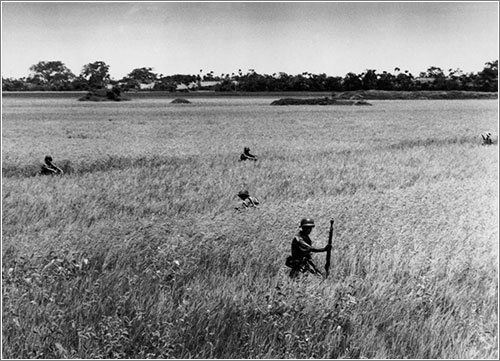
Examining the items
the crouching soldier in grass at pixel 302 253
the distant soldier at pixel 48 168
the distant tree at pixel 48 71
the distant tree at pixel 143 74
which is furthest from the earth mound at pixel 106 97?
the crouching soldier in grass at pixel 302 253

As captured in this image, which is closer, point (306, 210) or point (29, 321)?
point (29, 321)

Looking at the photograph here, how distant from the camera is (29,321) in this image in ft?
17.7

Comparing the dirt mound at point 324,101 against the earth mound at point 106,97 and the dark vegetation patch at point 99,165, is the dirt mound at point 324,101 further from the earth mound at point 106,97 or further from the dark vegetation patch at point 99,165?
the dark vegetation patch at point 99,165

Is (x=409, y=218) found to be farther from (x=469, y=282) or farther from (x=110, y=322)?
(x=110, y=322)

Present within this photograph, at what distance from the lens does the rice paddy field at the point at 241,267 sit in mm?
5281

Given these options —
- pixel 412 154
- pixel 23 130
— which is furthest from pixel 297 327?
pixel 23 130

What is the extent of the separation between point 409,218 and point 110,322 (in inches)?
227

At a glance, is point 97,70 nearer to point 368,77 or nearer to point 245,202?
point 245,202

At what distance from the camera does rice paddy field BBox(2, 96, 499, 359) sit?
17.3ft

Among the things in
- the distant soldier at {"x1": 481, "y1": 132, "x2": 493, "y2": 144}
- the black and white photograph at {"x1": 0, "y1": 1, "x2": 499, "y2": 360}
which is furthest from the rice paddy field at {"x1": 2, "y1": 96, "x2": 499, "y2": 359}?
the distant soldier at {"x1": 481, "y1": 132, "x2": 493, "y2": 144}

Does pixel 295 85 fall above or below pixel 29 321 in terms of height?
above

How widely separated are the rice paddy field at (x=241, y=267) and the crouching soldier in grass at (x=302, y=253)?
17 centimetres

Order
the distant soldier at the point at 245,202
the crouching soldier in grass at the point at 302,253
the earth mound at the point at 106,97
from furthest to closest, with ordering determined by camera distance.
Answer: the earth mound at the point at 106,97
the distant soldier at the point at 245,202
the crouching soldier in grass at the point at 302,253

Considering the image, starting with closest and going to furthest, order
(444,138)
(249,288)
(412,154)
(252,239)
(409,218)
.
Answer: (249,288) → (252,239) → (409,218) → (412,154) → (444,138)
